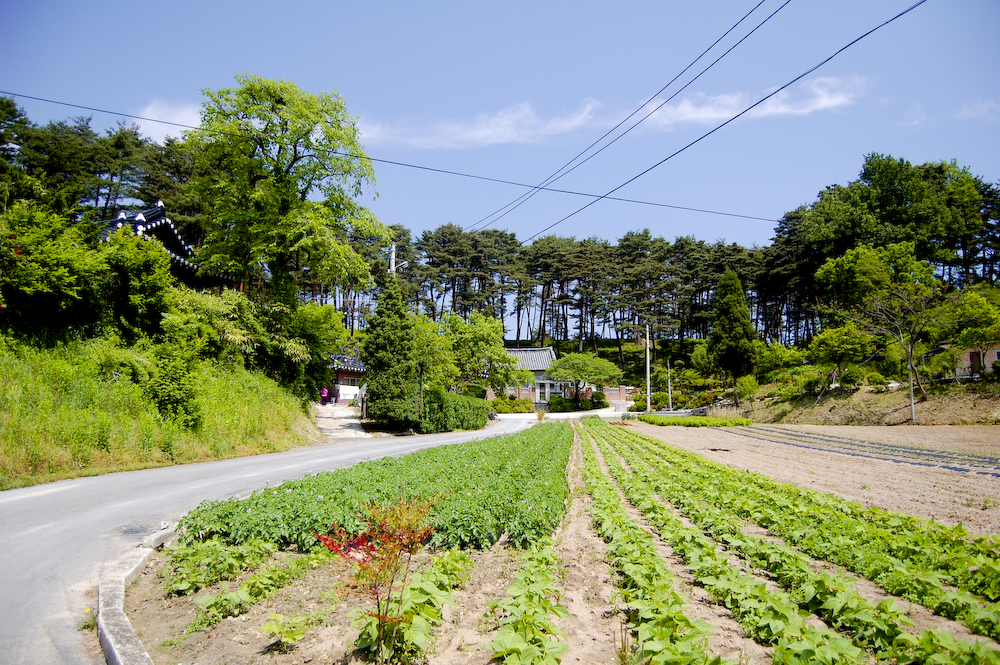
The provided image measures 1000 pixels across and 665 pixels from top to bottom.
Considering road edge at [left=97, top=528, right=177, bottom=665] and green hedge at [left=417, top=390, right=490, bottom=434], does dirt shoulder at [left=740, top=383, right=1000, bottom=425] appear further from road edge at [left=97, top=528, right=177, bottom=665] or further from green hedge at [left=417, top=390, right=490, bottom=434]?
road edge at [left=97, top=528, right=177, bottom=665]

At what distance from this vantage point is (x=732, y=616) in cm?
417

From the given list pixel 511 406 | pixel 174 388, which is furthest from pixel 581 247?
pixel 174 388

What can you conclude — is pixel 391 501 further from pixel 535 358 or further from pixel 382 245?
pixel 535 358

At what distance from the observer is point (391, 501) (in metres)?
6.34

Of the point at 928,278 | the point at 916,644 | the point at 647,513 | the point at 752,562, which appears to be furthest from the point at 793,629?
the point at 928,278

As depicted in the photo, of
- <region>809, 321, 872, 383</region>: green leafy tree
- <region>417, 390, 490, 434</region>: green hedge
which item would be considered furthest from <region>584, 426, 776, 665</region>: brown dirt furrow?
<region>809, 321, 872, 383</region>: green leafy tree

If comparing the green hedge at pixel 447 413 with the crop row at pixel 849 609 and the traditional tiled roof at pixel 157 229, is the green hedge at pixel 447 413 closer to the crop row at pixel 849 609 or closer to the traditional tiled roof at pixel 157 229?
the traditional tiled roof at pixel 157 229

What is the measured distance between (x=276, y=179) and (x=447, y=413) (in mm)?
15015

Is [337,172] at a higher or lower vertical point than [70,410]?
higher

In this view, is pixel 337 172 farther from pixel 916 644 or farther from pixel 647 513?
pixel 916 644

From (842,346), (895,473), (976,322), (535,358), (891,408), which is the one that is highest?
(976,322)

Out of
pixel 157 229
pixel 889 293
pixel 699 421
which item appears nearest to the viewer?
pixel 157 229

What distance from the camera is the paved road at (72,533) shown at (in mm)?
3752

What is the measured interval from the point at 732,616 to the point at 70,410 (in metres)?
13.3
